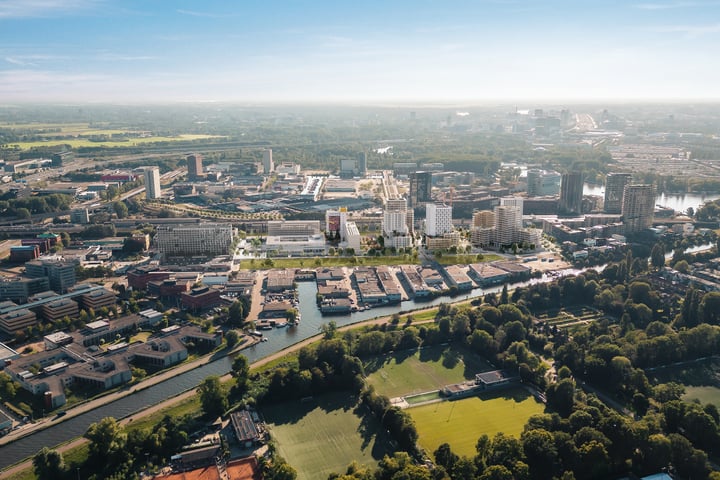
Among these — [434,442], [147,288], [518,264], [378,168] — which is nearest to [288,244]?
[147,288]

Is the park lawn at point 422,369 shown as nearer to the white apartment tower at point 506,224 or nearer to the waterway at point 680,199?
the white apartment tower at point 506,224

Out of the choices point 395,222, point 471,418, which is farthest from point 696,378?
point 395,222

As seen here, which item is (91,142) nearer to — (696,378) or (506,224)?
(506,224)

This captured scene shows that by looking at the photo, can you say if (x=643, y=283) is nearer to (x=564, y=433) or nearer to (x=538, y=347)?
(x=538, y=347)

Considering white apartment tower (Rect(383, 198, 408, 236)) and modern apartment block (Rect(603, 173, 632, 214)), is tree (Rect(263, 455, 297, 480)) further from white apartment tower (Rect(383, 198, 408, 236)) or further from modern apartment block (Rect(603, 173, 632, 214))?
→ modern apartment block (Rect(603, 173, 632, 214))

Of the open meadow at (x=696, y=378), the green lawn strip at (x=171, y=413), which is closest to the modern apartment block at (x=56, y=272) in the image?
the green lawn strip at (x=171, y=413)
